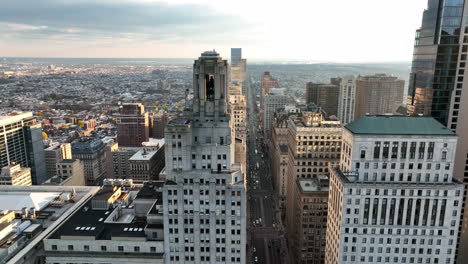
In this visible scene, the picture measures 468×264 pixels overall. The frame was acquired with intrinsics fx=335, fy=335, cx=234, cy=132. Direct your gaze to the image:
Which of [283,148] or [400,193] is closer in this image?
[400,193]

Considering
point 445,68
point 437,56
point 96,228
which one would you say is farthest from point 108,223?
Result: point 445,68

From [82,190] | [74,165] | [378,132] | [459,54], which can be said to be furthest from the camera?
[74,165]

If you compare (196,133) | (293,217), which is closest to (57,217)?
(196,133)

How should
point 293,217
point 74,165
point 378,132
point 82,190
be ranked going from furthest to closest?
1. point 74,165
2. point 293,217
3. point 82,190
4. point 378,132

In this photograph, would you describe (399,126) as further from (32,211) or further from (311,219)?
(32,211)

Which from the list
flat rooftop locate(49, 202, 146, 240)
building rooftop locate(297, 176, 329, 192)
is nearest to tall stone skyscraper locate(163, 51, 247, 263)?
flat rooftop locate(49, 202, 146, 240)

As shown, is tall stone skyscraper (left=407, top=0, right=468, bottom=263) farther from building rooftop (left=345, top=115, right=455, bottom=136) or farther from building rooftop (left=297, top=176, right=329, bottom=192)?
building rooftop (left=297, top=176, right=329, bottom=192)

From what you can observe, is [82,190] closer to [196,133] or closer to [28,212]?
[28,212]
